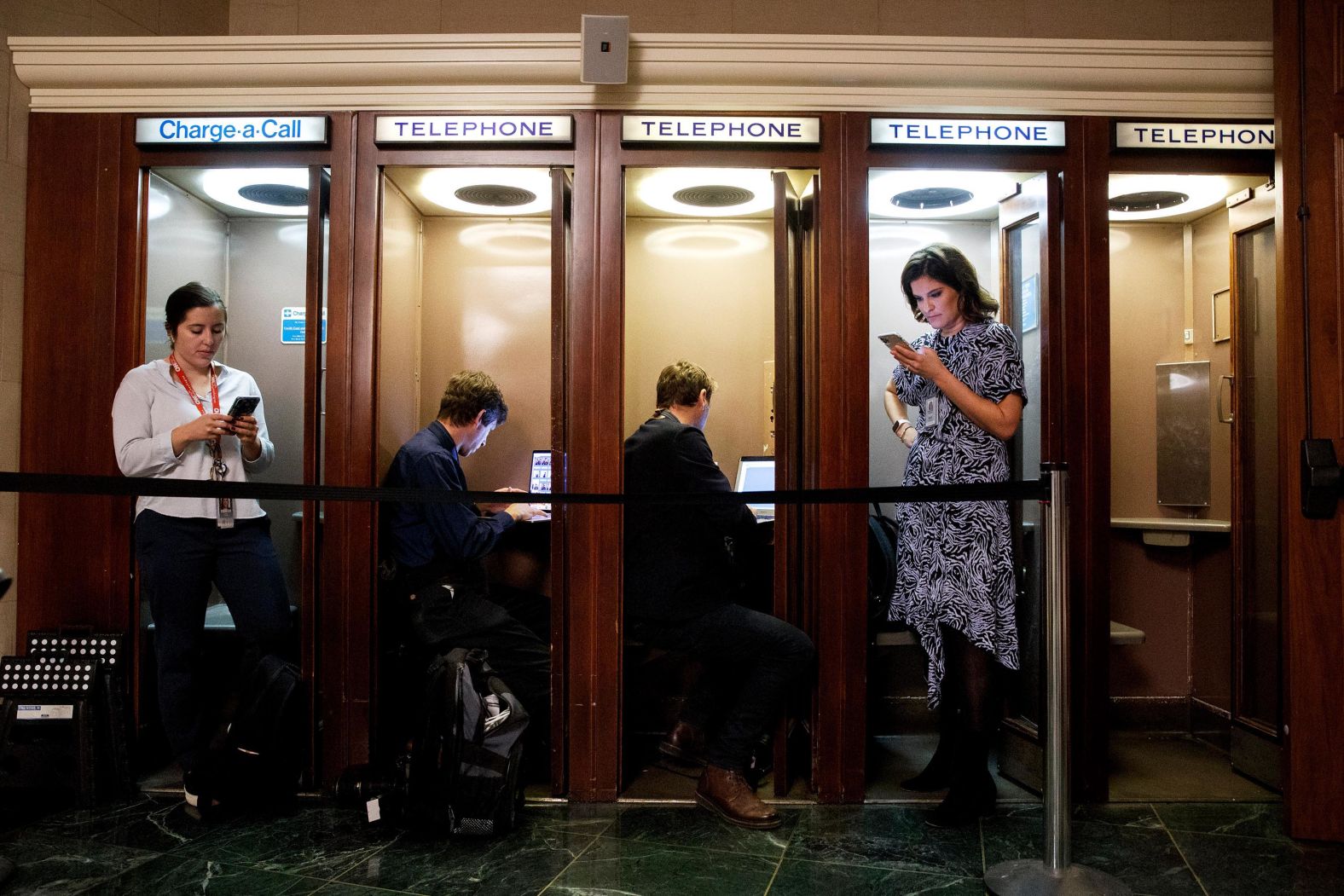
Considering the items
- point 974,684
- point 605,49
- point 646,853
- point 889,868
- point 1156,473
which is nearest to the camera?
point 889,868

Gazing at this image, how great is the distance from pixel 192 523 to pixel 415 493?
110 centimetres

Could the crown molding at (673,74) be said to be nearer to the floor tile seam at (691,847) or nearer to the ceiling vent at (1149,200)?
the ceiling vent at (1149,200)

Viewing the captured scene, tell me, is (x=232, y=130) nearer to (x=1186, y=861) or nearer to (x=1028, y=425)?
(x=1028, y=425)

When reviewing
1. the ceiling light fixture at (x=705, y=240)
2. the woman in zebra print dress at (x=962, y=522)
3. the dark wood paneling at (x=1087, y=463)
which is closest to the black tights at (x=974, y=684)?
the woman in zebra print dress at (x=962, y=522)

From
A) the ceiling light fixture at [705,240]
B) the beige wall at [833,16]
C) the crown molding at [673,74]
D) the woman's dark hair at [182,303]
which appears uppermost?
the beige wall at [833,16]

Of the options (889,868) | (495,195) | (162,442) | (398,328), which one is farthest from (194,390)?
(889,868)

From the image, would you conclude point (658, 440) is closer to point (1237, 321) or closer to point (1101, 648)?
point (1101, 648)

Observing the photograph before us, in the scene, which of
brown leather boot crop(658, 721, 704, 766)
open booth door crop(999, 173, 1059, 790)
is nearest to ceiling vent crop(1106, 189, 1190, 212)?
open booth door crop(999, 173, 1059, 790)

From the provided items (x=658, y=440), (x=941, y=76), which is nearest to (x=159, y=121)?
(x=658, y=440)

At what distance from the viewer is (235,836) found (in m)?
2.65

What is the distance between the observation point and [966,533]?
273cm

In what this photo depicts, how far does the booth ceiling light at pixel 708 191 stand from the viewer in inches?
133

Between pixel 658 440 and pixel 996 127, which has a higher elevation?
pixel 996 127

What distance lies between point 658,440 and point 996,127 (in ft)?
5.17
